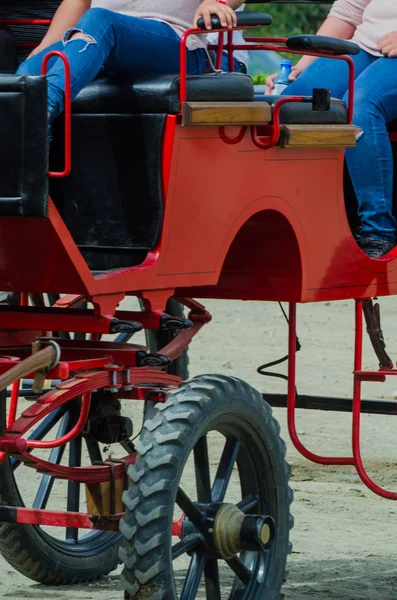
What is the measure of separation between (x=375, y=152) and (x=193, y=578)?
1654 mm

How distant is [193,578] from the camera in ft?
12.4

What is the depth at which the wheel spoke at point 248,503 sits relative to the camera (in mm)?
3928

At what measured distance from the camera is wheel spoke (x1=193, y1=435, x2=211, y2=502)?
391 cm

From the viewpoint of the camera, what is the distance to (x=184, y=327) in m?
4.02

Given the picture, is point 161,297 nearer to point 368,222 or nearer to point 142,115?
point 142,115

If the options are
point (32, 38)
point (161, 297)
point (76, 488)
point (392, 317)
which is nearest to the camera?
point (161, 297)

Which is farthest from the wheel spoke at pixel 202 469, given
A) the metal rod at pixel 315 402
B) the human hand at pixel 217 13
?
the metal rod at pixel 315 402

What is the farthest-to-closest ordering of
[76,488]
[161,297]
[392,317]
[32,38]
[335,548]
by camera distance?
[392,317]
[335,548]
[76,488]
[32,38]
[161,297]

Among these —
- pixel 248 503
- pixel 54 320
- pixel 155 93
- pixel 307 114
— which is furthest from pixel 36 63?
pixel 248 503

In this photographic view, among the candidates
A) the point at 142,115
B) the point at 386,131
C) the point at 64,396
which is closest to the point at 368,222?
the point at 386,131

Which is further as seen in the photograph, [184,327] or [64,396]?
[184,327]

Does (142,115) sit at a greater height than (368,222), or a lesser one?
greater

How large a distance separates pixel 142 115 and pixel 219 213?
373 mm

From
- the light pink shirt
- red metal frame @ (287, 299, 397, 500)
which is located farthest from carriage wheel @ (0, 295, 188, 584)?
the light pink shirt
